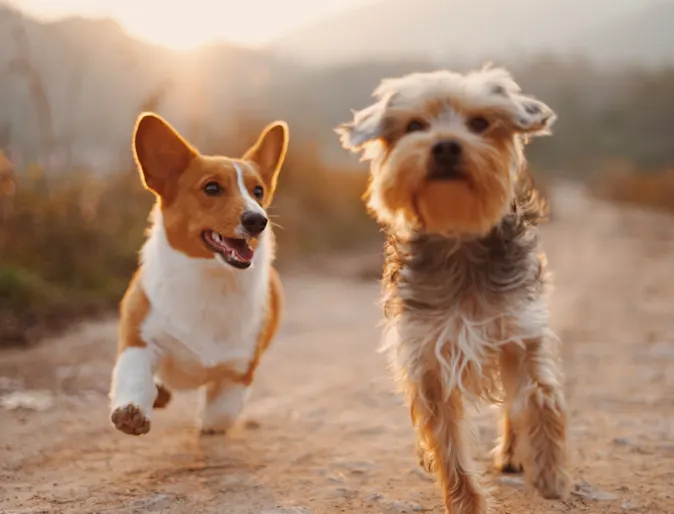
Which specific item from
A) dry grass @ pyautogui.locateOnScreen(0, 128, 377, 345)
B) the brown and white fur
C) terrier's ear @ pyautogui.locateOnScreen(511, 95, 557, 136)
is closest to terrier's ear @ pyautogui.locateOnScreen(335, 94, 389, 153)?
the brown and white fur

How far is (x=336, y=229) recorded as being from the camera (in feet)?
58.3

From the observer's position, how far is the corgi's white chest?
4.80 metres

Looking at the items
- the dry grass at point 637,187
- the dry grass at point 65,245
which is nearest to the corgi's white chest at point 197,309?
the dry grass at point 65,245

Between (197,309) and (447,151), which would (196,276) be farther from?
(447,151)

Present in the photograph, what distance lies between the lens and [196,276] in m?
4.86

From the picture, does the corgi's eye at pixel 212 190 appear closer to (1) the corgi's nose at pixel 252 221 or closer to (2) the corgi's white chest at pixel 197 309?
(1) the corgi's nose at pixel 252 221

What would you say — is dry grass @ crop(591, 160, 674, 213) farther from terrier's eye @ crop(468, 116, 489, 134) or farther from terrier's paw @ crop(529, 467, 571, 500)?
terrier's eye @ crop(468, 116, 489, 134)

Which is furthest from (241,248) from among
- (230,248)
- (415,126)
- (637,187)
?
(637,187)

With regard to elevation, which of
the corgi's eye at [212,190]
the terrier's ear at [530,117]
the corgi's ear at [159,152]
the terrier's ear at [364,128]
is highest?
the terrier's ear at [530,117]

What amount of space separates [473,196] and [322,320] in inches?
264

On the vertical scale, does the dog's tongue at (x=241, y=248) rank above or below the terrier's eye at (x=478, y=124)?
below

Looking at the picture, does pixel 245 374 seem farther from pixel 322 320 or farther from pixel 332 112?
pixel 332 112

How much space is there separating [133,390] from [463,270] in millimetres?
1897

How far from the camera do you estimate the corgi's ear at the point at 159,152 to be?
4840mm
